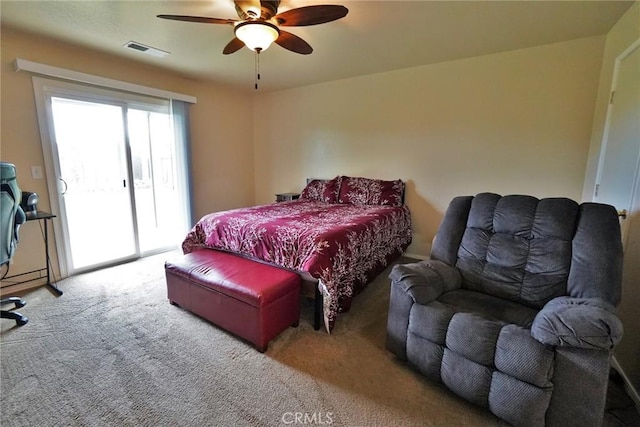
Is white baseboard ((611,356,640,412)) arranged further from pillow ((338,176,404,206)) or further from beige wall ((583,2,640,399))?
pillow ((338,176,404,206))

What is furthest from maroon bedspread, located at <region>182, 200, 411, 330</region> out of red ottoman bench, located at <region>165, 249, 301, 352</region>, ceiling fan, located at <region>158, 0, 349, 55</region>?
ceiling fan, located at <region>158, 0, 349, 55</region>

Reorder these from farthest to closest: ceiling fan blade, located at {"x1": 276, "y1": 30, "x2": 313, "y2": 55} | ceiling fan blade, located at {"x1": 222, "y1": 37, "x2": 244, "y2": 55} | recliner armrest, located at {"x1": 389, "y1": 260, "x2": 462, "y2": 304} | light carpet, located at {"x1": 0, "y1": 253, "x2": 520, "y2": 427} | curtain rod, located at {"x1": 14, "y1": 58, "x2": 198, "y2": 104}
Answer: curtain rod, located at {"x1": 14, "y1": 58, "x2": 198, "y2": 104} < ceiling fan blade, located at {"x1": 222, "y1": 37, "x2": 244, "y2": 55} < ceiling fan blade, located at {"x1": 276, "y1": 30, "x2": 313, "y2": 55} < recliner armrest, located at {"x1": 389, "y1": 260, "x2": 462, "y2": 304} < light carpet, located at {"x1": 0, "y1": 253, "x2": 520, "y2": 427}

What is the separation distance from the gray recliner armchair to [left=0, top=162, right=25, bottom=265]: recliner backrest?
2.68 m

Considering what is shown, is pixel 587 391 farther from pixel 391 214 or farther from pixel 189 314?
pixel 189 314

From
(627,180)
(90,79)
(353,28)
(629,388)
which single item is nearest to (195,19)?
(353,28)

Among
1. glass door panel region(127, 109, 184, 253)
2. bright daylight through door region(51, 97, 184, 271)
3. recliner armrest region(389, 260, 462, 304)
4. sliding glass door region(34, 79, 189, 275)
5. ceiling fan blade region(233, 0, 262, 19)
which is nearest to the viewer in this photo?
recliner armrest region(389, 260, 462, 304)

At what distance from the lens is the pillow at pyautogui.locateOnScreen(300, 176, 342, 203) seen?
390cm

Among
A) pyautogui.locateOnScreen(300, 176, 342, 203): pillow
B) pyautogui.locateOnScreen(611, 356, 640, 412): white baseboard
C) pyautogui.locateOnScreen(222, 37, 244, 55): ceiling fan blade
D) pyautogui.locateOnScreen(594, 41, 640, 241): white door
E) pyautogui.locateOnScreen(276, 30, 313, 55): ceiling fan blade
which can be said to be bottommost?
pyautogui.locateOnScreen(611, 356, 640, 412): white baseboard

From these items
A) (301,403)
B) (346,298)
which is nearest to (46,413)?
(301,403)

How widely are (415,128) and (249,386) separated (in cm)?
331

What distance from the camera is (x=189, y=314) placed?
7.57 feet

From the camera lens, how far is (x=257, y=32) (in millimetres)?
1924

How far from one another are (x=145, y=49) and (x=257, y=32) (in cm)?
170

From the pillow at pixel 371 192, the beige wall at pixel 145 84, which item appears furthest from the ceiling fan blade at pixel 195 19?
the pillow at pixel 371 192
